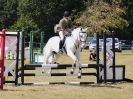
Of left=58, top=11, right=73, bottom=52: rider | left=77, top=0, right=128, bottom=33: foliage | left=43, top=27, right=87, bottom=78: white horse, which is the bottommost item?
left=43, top=27, right=87, bottom=78: white horse

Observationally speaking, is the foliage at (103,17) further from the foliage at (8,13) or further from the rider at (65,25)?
the rider at (65,25)

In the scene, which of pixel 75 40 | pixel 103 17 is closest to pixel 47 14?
pixel 103 17

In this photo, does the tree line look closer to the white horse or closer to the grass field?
the white horse

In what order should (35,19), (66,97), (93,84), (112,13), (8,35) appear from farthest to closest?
(35,19) < (112,13) < (93,84) < (8,35) < (66,97)

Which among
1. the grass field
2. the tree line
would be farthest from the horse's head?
the tree line

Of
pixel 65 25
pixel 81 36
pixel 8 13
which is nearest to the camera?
pixel 81 36

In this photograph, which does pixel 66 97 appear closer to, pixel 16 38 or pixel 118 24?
pixel 16 38

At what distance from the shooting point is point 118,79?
19.2 m

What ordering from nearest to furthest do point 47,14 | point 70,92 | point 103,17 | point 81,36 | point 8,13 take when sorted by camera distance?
point 70,92, point 81,36, point 103,17, point 47,14, point 8,13

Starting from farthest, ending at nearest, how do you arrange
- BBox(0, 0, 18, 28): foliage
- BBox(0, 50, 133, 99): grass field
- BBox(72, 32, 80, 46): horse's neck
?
BBox(0, 0, 18, 28): foliage
BBox(72, 32, 80, 46): horse's neck
BBox(0, 50, 133, 99): grass field

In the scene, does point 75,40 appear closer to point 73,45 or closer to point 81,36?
point 73,45

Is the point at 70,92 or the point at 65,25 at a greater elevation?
the point at 65,25

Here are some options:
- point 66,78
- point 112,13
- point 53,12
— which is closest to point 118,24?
point 112,13

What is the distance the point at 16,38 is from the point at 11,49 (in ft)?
1.89
